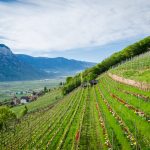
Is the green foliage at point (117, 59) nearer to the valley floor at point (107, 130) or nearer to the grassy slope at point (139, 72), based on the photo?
the grassy slope at point (139, 72)

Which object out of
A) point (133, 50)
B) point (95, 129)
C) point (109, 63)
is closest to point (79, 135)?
point (95, 129)

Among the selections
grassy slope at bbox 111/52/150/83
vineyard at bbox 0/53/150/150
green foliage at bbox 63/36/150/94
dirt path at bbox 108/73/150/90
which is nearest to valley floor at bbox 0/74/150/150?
vineyard at bbox 0/53/150/150

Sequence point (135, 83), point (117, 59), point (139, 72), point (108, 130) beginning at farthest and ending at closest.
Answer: point (117, 59), point (139, 72), point (135, 83), point (108, 130)

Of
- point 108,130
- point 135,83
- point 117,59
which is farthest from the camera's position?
point 117,59

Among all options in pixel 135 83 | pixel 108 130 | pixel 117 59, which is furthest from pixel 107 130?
pixel 117 59

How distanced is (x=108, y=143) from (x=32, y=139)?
18915mm

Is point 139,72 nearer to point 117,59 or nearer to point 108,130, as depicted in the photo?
point 108,130

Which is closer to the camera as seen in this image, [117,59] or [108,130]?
[108,130]

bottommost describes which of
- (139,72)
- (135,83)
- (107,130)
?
(107,130)

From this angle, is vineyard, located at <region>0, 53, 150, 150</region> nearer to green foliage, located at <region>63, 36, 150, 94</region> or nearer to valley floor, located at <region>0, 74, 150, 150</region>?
valley floor, located at <region>0, 74, 150, 150</region>

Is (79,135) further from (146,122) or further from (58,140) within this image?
(146,122)

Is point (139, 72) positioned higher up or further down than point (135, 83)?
higher up

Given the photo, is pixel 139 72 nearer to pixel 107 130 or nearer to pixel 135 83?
pixel 135 83

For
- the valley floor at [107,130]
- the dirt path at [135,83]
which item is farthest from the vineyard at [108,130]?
the dirt path at [135,83]
